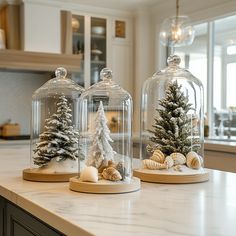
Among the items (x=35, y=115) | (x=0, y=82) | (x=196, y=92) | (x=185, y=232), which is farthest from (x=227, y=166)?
(x=0, y=82)

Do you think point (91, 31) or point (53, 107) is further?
point (91, 31)

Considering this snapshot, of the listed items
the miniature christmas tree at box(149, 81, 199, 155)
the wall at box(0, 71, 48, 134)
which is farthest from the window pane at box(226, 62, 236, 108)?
the miniature christmas tree at box(149, 81, 199, 155)

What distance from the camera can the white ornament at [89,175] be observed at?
119 centimetres

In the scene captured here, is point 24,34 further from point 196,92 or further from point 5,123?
point 196,92

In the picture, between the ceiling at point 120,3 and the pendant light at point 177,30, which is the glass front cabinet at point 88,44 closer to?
the ceiling at point 120,3

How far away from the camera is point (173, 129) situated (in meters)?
1.47

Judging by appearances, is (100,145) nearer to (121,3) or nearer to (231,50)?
(231,50)

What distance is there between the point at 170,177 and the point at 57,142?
42cm

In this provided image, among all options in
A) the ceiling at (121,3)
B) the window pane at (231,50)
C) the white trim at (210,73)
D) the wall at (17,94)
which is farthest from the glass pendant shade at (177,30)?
the wall at (17,94)

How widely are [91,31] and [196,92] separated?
11.9 feet

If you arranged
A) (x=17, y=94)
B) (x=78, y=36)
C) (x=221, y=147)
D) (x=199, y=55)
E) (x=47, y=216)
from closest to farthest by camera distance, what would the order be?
1. (x=47, y=216)
2. (x=221, y=147)
3. (x=199, y=55)
4. (x=17, y=94)
5. (x=78, y=36)

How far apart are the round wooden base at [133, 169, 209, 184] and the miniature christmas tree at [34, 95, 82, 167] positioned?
25 cm

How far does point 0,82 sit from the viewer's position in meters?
4.68

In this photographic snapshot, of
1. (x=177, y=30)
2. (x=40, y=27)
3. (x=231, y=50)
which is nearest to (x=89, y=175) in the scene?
(x=177, y=30)
